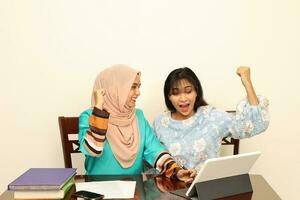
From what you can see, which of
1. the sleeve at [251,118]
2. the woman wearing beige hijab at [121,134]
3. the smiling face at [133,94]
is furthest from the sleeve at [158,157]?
the sleeve at [251,118]

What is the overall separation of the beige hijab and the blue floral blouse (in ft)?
0.64

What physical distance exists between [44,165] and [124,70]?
92 centimetres

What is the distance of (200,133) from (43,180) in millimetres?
855

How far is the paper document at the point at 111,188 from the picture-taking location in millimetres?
1209

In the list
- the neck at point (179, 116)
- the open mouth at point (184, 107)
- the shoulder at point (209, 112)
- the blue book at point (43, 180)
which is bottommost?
the blue book at point (43, 180)

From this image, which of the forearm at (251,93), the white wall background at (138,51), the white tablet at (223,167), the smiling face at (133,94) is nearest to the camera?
the white tablet at (223,167)

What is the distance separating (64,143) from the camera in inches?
71.5

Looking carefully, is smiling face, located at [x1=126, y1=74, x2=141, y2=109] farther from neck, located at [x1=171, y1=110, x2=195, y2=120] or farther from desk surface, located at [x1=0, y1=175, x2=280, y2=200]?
desk surface, located at [x1=0, y1=175, x2=280, y2=200]

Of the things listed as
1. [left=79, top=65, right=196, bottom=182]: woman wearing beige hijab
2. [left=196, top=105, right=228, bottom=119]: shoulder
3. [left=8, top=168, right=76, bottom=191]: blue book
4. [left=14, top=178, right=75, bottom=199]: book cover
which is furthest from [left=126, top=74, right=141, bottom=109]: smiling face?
[left=14, top=178, right=75, bottom=199]: book cover

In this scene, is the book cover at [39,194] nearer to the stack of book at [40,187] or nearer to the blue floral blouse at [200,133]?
the stack of book at [40,187]

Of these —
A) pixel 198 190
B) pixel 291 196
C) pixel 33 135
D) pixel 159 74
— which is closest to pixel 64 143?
pixel 33 135

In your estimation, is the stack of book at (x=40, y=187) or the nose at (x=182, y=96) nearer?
the stack of book at (x=40, y=187)

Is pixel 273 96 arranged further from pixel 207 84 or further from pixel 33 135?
pixel 33 135

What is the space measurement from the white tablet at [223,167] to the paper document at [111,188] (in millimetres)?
234
